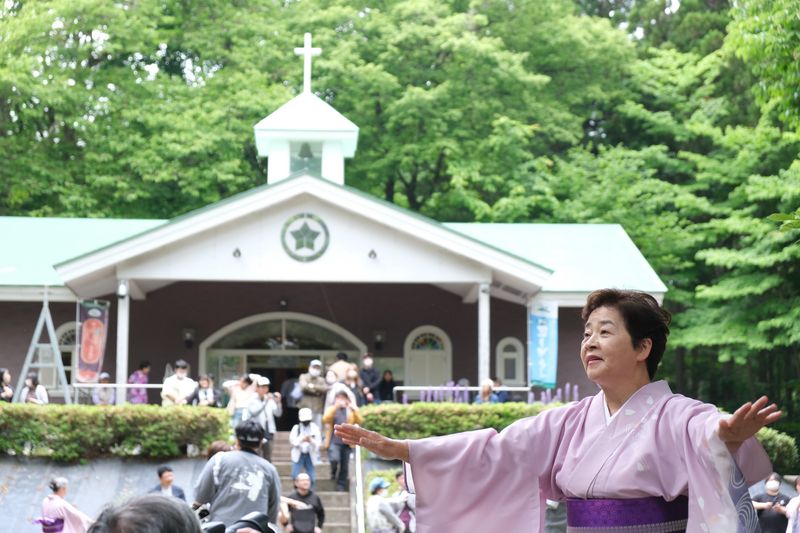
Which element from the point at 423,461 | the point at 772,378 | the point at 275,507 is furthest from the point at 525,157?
the point at 423,461

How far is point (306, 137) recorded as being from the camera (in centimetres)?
2792

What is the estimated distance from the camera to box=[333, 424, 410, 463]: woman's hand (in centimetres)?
569

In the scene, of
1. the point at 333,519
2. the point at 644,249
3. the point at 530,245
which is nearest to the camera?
the point at 333,519

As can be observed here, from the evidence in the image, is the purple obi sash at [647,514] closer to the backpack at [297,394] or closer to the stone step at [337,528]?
the stone step at [337,528]

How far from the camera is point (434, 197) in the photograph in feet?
113

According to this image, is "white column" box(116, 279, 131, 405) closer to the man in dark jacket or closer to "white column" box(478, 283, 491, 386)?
"white column" box(478, 283, 491, 386)

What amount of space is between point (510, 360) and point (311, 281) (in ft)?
15.4

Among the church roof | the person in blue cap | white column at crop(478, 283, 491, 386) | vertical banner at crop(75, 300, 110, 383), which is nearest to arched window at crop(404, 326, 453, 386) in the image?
white column at crop(478, 283, 491, 386)

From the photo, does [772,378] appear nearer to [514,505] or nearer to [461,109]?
[461,109]

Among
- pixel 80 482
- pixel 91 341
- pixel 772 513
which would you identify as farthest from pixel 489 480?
pixel 91 341

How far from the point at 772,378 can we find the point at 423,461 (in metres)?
25.2

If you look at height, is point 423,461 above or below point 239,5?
below

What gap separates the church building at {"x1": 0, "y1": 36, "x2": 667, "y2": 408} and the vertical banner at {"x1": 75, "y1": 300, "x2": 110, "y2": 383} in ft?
1.53

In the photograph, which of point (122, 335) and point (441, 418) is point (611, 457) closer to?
point (441, 418)
